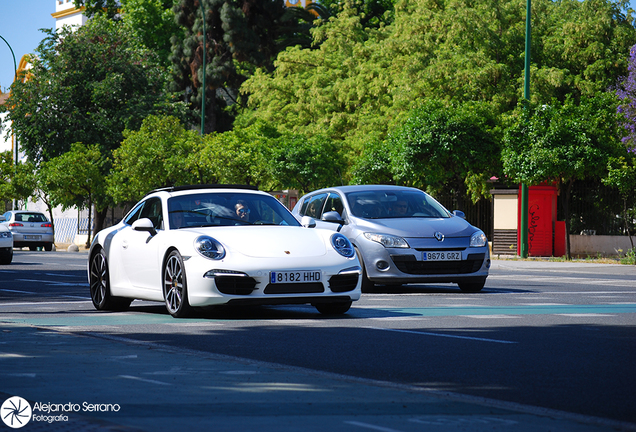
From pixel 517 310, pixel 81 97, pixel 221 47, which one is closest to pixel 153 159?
pixel 81 97

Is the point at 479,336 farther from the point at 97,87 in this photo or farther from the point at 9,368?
the point at 97,87

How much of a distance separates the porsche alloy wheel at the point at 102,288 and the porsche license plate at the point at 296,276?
2.63m

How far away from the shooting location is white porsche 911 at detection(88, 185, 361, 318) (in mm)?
10156

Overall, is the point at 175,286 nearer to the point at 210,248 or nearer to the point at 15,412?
the point at 210,248

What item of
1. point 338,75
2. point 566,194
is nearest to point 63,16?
point 338,75

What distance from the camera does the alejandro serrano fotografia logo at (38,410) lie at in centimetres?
482

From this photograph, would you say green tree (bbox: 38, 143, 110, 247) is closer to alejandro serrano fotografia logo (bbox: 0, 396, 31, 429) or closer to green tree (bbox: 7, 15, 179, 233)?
green tree (bbox: 7, 15, 179, 233)

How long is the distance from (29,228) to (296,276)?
36.2 metres

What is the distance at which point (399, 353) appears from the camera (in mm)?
7766

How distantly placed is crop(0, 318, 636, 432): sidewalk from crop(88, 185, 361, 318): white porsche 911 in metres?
2.81

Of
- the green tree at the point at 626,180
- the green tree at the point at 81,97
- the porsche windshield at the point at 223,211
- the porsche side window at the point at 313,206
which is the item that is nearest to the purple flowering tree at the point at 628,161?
the green tree at the point at 626,180

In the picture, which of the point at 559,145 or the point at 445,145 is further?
the point at 445,145

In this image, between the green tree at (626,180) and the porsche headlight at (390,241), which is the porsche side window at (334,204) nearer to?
the porsche headlight at (390,241)

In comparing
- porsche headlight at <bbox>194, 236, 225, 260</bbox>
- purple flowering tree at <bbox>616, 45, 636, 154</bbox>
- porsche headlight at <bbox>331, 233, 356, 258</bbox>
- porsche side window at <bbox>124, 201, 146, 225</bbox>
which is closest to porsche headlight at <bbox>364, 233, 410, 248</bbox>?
porsche headlight at <bbox>331, 233, 356, 258</bbox>
